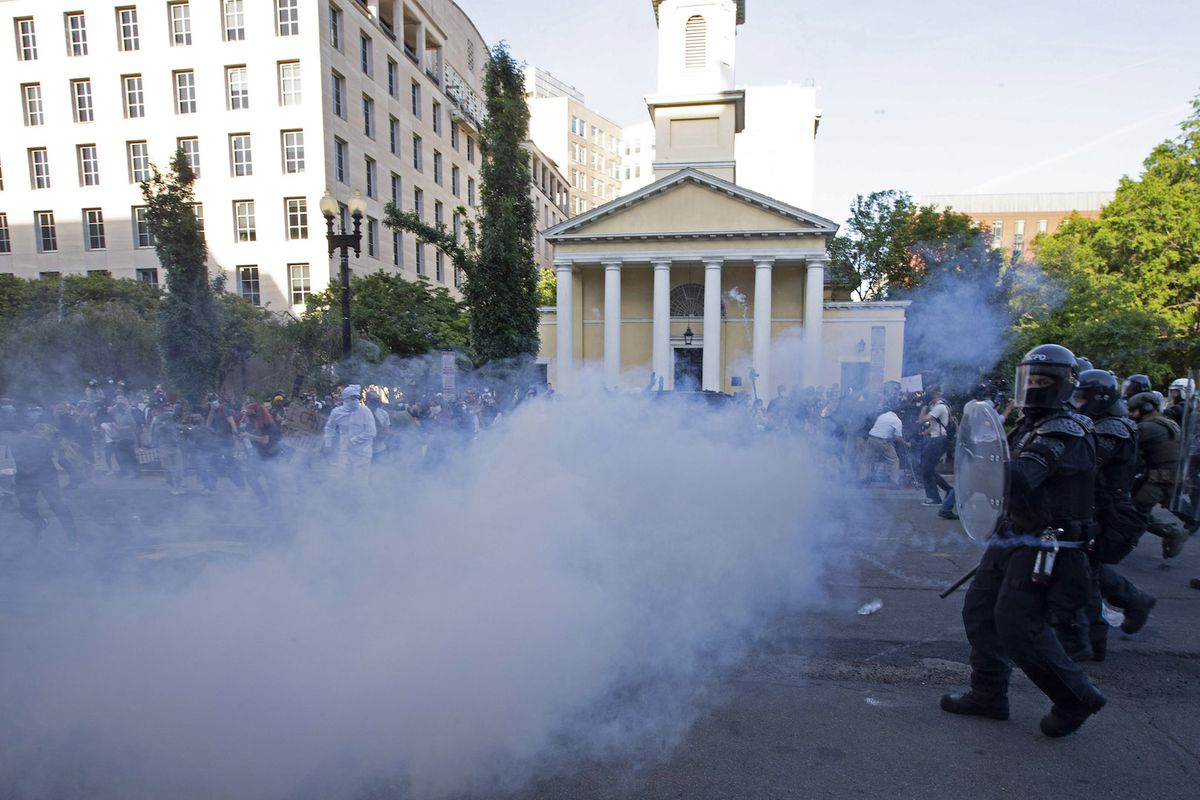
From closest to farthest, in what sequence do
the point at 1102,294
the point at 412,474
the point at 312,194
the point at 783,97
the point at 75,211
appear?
the point at 412,474 → the point at 1102,294 → the point at 312,194 → the point at 75,211 → the point at 783,97

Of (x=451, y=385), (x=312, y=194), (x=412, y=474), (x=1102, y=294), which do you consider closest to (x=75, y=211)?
(x=312, y=194)

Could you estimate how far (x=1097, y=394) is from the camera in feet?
13.2

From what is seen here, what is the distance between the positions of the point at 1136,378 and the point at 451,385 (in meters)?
8.33

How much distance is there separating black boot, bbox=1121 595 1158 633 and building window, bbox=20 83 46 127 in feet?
147

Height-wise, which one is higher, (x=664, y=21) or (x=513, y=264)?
(x=664, y=21)

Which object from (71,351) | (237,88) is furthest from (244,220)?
(71,351)

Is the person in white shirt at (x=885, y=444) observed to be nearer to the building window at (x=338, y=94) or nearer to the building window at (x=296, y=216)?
the building window at (x=296, y=216)

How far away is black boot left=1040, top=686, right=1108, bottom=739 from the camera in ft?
9.20

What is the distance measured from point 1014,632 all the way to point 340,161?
110 ft

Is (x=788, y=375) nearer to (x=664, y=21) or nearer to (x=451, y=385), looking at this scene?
(x=451, y=385)

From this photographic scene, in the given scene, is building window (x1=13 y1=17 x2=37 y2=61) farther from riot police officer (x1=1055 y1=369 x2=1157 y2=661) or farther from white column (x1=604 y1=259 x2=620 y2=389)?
riot police officer (x1=1055 y1=369 x2=1157 y2=661)

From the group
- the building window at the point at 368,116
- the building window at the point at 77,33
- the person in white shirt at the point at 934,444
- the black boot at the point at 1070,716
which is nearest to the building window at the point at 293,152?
the building window at the point at 368,116

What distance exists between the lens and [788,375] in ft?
67.4

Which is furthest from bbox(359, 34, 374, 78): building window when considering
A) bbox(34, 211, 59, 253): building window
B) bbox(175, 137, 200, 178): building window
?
bbox(34, 211, 59, 253): building window
